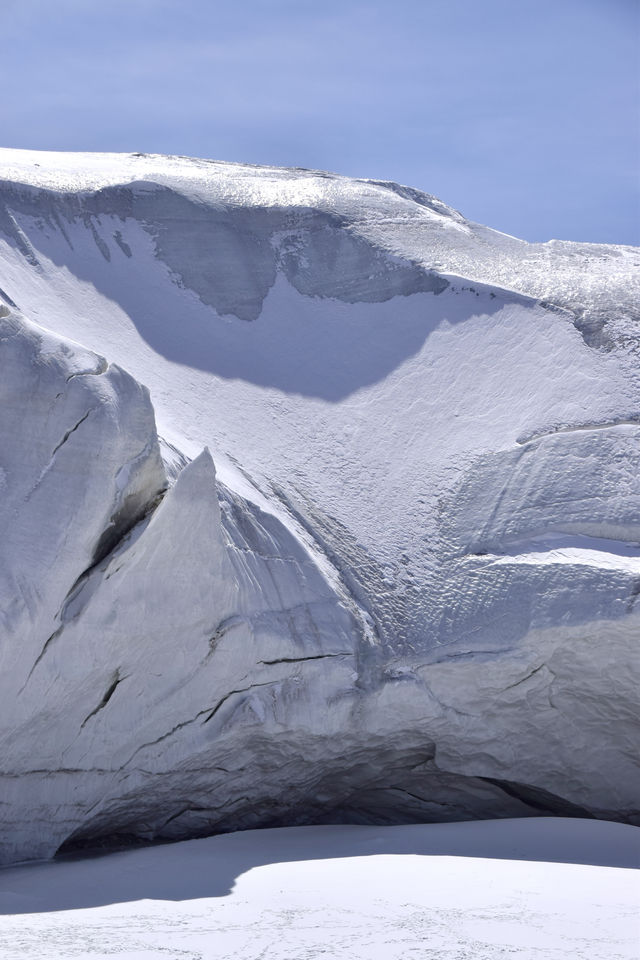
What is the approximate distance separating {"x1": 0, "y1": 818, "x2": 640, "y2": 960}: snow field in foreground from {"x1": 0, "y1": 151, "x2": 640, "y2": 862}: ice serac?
1.16 feet

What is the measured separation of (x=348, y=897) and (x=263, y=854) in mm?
610

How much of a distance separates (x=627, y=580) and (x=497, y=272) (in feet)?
6.03

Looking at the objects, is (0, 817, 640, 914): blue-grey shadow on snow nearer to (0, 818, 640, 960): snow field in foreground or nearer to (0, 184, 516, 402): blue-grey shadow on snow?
(0, 818, 640, 960): snow field in foreground

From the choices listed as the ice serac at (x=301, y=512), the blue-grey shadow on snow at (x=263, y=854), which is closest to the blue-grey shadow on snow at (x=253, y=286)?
the ice serac at (x=301, y=512)

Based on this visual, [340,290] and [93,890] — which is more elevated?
[340,290]

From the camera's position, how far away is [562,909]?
2984 millimetres

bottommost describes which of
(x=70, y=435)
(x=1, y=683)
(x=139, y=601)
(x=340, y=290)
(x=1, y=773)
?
(x=1, y=773)

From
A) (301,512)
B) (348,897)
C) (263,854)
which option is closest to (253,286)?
(301,512)

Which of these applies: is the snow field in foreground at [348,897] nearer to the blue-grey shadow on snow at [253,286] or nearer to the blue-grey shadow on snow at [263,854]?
the blue-grey shadow on snow at [263,854]

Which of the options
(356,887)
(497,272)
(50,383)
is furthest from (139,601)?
(497,272)

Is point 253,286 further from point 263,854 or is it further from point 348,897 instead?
point 348,897

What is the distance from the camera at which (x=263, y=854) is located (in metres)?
3.65

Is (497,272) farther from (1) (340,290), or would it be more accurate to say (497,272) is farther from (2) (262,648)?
(2) (262,648)

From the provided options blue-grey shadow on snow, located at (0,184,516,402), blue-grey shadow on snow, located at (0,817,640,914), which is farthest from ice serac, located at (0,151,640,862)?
blue-grey shadow on snow, located at (0,817,640,914)
